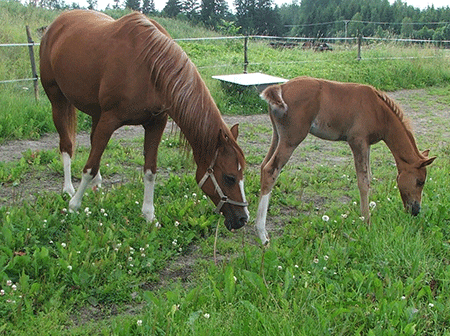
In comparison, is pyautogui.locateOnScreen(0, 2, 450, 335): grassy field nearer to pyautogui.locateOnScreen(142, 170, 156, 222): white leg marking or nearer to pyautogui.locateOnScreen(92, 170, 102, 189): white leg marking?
pyautogui.locateOnScreen(142, 170, 156, 222): white leg marking

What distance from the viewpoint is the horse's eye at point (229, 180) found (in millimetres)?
3762

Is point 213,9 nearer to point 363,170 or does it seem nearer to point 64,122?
point 64,122

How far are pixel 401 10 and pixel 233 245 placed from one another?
182 feet

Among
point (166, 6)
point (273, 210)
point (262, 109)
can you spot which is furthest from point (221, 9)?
point (273, 210)

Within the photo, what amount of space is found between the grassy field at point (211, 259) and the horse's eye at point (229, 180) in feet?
1.17

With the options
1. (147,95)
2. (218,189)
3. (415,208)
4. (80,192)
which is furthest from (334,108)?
(80,192)

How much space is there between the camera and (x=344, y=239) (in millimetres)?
3965

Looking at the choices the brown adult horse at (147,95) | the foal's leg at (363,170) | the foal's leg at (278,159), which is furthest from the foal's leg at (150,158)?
the foal's leg at (363,170)

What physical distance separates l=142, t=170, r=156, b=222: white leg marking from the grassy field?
102mm

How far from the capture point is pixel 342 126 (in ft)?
14.5

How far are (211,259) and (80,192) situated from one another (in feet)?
4.73

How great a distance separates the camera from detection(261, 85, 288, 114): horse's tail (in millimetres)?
4113

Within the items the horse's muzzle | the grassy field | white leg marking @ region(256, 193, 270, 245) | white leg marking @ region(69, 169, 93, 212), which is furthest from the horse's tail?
white leg marking @ region(69, 169, 93, 212)

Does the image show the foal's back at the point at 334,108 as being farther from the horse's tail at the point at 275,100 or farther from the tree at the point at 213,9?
the tree at the point at 213,9
